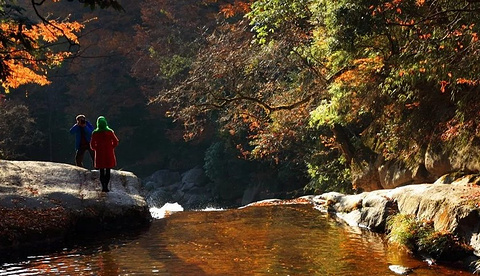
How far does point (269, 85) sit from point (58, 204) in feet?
29.5

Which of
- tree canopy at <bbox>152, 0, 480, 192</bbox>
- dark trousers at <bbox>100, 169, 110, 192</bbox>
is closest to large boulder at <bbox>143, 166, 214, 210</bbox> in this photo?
tree canopy at <bbox>152, 0, 480, 192</bbox>

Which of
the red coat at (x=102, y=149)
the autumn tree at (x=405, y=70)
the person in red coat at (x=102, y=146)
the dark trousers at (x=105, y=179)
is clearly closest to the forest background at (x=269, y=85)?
the autumn tree at (x=405, y=70)

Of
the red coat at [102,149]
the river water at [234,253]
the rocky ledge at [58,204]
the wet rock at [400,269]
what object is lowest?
the wet rock at [400,269]

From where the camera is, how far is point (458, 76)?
9.79 metres

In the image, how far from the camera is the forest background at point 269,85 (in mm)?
10383

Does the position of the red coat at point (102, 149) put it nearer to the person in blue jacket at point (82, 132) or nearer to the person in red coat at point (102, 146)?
the person in red coat at point (102, 146)

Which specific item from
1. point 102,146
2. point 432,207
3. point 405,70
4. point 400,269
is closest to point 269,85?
point 102,146

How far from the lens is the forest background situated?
1038 cm

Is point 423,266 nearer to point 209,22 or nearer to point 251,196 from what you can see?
point 251,196

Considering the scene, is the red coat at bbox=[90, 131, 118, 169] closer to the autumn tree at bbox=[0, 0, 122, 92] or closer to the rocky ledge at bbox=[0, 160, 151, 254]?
the rocky ledge at bbox=[0, 160, 151, 254]

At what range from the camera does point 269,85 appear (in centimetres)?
1794

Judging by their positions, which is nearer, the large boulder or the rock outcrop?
the rock outcrop

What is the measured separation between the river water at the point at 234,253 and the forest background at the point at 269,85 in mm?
2975

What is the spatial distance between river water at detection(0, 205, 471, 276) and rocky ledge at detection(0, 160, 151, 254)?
2.25 feet
